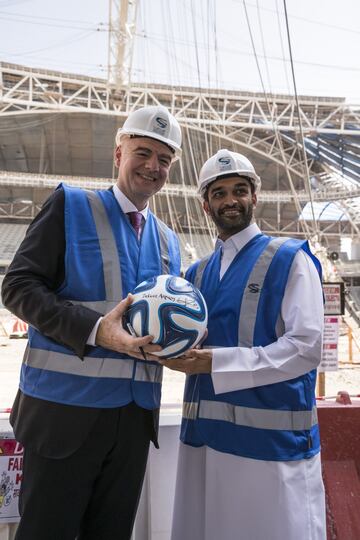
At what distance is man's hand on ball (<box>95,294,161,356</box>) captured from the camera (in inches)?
61.7

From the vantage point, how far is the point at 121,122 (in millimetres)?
30766

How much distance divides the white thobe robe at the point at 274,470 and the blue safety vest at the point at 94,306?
14.8 inches

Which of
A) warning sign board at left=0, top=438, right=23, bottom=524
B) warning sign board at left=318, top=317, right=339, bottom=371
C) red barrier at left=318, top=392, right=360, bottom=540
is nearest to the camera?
warning sign board at left=0, top=438, right=23, bottom=524

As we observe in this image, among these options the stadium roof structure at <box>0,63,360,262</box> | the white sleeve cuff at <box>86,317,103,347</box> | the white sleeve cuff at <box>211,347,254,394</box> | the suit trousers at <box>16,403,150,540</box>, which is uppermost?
the stadium roof structure at <box>0,63,360,262</box>

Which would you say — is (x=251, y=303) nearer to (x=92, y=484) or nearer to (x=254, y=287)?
(x=254, y=287)

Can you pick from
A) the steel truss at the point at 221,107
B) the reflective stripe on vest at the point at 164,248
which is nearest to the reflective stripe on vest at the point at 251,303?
the reflective stripe on vest at the point at 164,248

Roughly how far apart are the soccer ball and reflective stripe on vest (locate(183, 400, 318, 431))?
1.46 feet

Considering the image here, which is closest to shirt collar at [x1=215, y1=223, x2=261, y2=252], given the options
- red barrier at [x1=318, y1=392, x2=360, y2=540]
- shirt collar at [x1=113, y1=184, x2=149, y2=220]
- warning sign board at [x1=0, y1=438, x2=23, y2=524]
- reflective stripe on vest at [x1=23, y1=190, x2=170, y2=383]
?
shirt collar at [x1=113, y1=184, x2=149, y2=220]

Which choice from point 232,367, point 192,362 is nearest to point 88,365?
point 192,362

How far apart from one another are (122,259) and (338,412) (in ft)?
5.74

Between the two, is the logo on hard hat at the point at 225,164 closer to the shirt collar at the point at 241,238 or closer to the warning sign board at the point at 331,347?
the shirt collar at the point at 241,238

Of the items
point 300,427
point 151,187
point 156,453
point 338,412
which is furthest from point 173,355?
point 338,412

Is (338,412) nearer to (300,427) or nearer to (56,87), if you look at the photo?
(300,427)

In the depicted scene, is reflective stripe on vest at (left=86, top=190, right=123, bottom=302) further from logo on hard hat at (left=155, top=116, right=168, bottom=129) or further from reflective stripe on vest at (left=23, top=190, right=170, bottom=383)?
logo on hard hat at (left=155, top=116, right=168, bottom=129)
